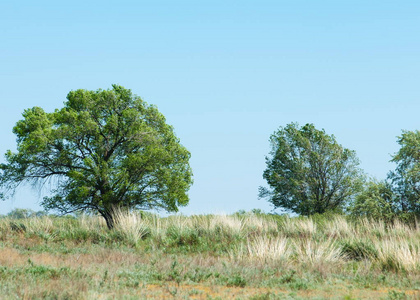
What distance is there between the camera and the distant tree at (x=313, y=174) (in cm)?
4316

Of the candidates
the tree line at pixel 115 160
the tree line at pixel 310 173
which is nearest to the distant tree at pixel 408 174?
the tree line at pixel 115 160

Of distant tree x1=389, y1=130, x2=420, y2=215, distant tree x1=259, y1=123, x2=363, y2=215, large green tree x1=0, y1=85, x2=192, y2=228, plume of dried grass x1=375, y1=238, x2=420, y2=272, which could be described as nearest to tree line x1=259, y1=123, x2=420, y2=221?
distant tree x1=259, y1=123, x2=363, y2=215

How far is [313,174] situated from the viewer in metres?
43.4

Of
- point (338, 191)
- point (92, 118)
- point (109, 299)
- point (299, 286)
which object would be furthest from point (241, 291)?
point (338, 191)

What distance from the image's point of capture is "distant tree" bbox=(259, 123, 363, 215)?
43156 millimetres

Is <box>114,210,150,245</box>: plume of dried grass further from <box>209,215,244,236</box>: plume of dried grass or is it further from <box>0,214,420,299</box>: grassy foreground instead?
<box>209,215,244,236</box>: plume of dried grass

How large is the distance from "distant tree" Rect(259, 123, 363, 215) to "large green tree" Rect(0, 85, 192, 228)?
18587 millimetres

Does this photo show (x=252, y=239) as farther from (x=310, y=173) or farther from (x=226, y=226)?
(x=310, y=173)

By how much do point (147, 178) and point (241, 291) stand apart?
16.3 meters

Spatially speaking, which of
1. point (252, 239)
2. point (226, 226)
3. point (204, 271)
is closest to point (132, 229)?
point (226, 226)

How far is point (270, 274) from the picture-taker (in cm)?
1277

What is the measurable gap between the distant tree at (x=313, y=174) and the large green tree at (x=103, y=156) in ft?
61.0

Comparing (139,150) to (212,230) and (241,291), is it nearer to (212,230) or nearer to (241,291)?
(212,230)

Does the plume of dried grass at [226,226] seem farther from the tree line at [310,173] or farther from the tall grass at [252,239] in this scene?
the tree line at [310,173]
